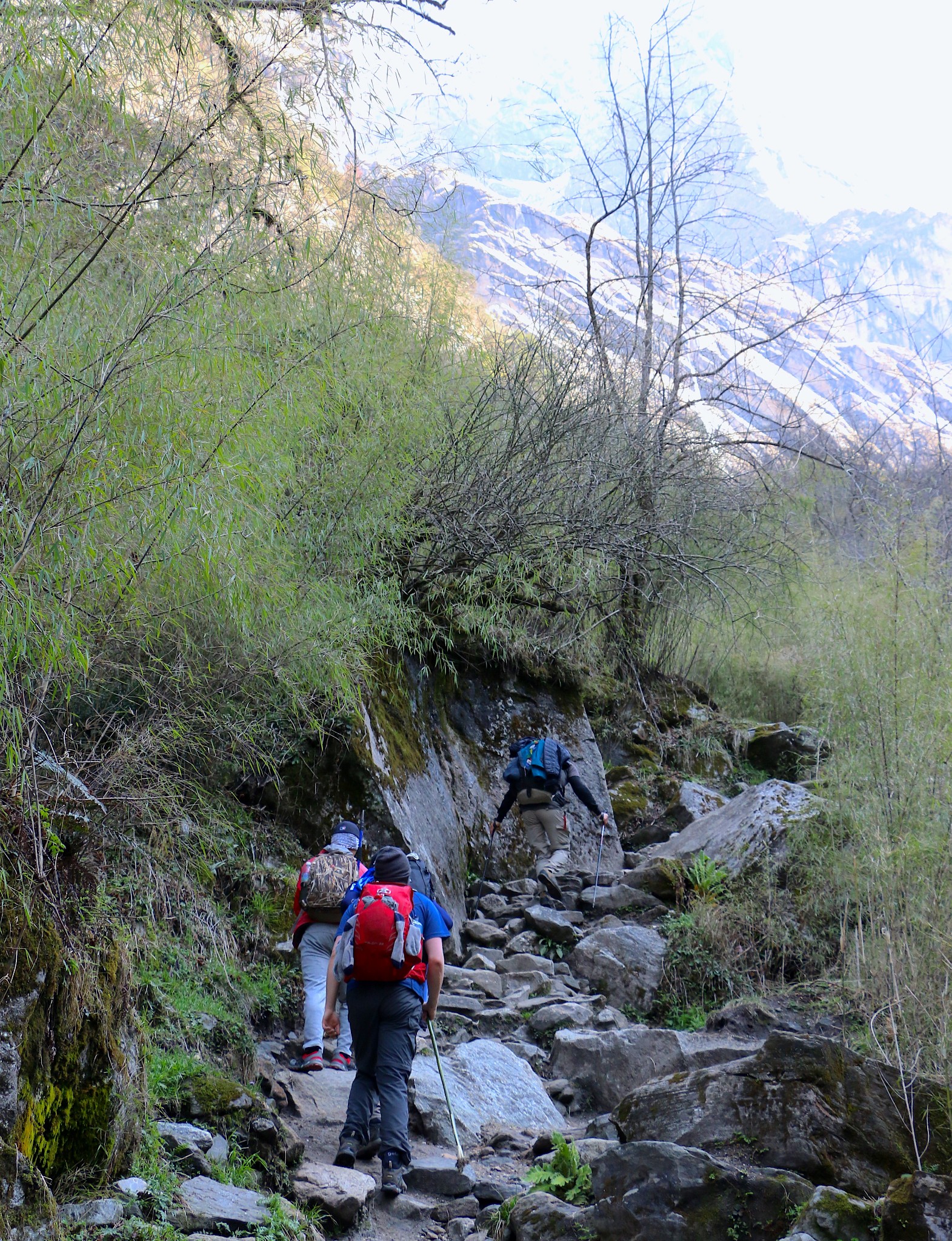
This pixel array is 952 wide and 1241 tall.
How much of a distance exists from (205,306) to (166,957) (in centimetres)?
317

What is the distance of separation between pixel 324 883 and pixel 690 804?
6577mm

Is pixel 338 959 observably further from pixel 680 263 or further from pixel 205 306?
pixel 680 263

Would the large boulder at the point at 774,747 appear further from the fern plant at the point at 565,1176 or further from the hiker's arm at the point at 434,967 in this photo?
the fern plant at the point at 565,1176

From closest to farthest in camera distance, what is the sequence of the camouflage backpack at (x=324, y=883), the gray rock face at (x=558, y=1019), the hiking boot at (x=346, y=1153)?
the hiking boot at (x=346, y=1153)
the camouflage backpack at (x=324, y=883)
the gray rock face at (x=558, y=1019)

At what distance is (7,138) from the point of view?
3160 millimetres

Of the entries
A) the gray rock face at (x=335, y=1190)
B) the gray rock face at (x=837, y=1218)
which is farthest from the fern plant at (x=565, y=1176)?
the gray rock face at (x=837, y=1218)

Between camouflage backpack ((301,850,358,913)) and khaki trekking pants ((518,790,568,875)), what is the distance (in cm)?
361

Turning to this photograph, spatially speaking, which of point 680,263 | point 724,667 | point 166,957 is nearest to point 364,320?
point 166,957

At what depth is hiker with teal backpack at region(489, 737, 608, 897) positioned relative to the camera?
28.6 feet

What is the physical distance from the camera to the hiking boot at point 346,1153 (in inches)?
159

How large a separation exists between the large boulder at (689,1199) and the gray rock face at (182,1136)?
4.67ft

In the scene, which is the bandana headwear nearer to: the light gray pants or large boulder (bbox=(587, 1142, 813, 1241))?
the light gray pants

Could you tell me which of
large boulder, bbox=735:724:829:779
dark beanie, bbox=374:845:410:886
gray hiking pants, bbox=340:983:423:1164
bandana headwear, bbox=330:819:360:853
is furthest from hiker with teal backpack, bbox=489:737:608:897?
large boulder, bbox=735:724:829:779

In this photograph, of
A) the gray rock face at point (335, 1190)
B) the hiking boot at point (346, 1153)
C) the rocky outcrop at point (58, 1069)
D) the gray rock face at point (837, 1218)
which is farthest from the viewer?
the hiking boot at point (346, 1153)
